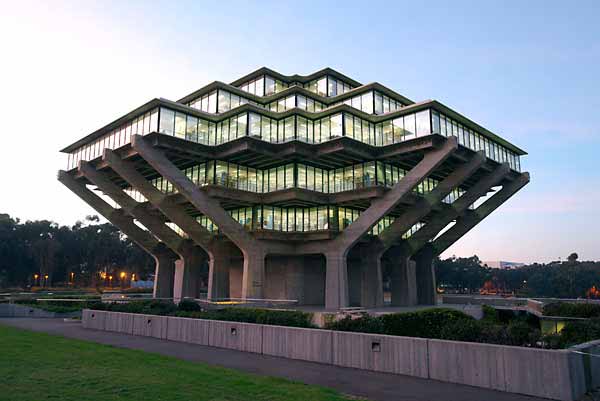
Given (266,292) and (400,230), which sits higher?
(400,230)

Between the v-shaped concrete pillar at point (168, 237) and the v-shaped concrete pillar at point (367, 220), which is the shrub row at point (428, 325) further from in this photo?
the v-shaped concrete pillar at point (168, 237)

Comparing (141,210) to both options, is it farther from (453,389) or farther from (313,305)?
(453,389)

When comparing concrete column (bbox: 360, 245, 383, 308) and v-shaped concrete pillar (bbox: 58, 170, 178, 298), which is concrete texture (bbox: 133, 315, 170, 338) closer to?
concrete column (bbox: 360, 245, 383, 308)

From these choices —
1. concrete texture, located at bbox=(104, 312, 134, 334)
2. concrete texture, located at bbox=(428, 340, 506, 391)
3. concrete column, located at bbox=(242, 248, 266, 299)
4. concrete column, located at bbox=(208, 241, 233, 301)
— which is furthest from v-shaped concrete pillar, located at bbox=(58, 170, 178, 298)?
concrete texture, located at bbox=(428, 340, 506, 391)

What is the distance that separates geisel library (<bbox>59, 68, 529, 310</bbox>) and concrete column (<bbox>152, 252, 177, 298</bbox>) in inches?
248

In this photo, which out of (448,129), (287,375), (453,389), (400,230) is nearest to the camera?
(453,389)

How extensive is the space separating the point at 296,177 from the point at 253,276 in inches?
404

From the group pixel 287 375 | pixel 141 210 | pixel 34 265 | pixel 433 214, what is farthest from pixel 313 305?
pixel 34 265

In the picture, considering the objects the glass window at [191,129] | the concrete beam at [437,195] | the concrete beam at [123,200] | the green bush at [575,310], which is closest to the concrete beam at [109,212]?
the concrete beam at [123,200]

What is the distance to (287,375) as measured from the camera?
13469 millimetres

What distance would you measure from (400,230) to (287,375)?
117 feet

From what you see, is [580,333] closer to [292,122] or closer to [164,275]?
[292,122]

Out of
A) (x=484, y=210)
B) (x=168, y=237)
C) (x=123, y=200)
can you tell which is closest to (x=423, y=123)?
(x=484, y=210)

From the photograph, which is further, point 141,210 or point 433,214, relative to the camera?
point 433,214
